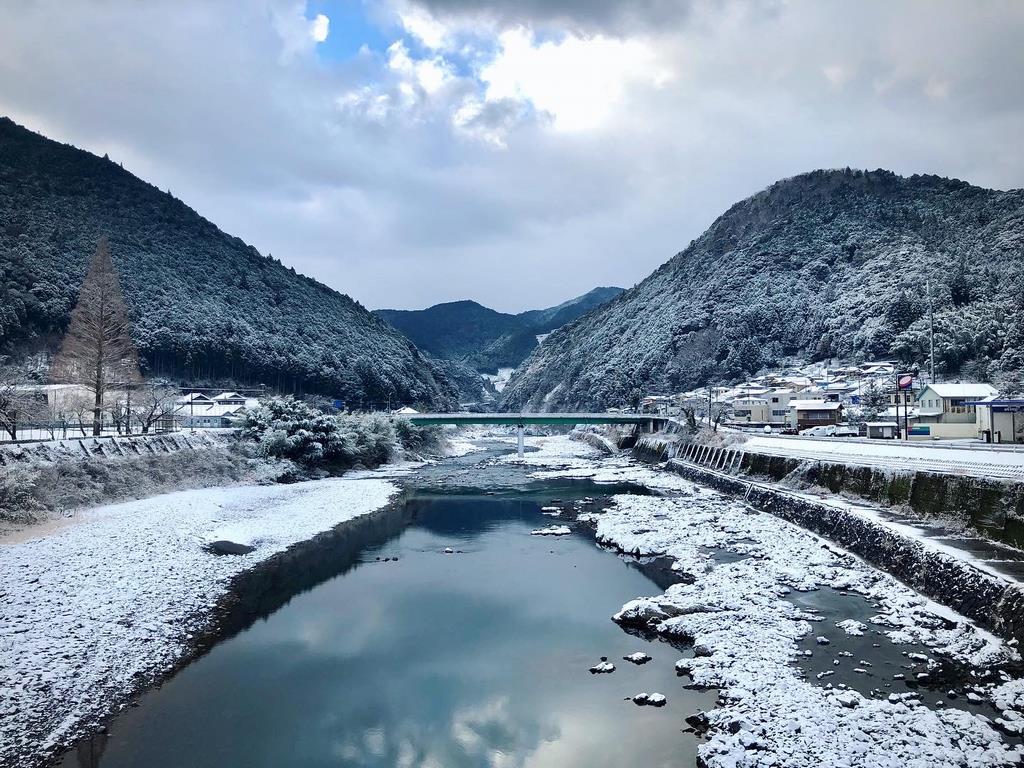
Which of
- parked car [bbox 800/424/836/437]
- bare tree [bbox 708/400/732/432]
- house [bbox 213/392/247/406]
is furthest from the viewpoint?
bare tree [bbox 708/400/732/432]

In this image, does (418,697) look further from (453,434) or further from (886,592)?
(453,434)

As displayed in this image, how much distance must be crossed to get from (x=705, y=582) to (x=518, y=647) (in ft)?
21.4

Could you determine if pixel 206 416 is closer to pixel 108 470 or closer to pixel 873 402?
pixel 108 470

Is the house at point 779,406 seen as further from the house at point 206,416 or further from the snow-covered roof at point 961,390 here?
the house at point 206,416

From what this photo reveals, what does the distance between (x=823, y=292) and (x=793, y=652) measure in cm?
12615

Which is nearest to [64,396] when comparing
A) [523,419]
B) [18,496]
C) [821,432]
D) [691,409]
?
[18,496]

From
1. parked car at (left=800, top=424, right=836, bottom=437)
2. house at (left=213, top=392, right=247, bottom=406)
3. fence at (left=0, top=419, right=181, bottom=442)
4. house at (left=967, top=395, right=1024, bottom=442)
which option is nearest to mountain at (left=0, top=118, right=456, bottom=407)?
house at (left=213, top=392, right=247, bottom=406)

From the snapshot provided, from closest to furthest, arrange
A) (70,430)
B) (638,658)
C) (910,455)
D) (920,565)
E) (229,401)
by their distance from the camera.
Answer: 1. (638,658)
2. (920,565)
3. (910,455)
4. (70,430)
5. (229,401)

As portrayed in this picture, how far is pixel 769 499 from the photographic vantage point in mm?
30922

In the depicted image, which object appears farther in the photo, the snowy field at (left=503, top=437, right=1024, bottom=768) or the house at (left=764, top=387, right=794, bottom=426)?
the house at (left=764, top=387, right=794, bottom=426)

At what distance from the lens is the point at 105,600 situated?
15.4 m

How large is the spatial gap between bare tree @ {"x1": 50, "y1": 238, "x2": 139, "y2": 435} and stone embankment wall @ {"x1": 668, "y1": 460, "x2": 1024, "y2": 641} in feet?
128

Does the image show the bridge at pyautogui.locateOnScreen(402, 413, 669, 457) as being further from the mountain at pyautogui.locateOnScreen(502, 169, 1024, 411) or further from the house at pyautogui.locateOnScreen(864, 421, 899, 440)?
the mountain at pyautogui.locateOnScreen(502, 169, 1024, 411)

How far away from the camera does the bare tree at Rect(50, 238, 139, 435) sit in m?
38.1
